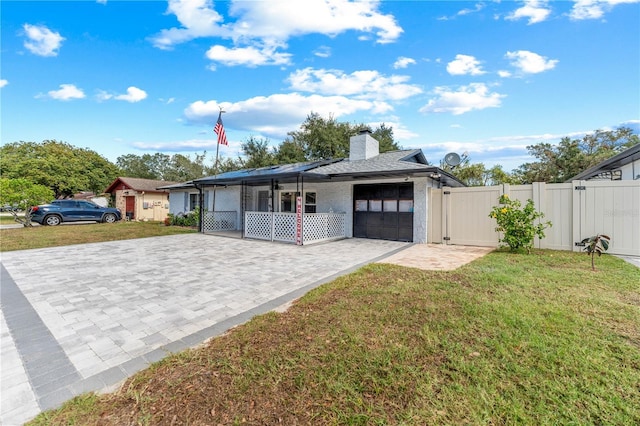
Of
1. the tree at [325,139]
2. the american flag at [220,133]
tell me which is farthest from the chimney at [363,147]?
the tree at [325,139]

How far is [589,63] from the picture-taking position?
8586mm

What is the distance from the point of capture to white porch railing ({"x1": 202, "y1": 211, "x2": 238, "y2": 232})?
13.0m

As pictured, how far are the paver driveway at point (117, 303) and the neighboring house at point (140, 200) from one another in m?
14.4

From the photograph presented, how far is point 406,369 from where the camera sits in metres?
2.23

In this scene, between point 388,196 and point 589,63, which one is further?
point 388,196

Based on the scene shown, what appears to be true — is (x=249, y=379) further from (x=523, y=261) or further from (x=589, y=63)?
(x=589, y=63)

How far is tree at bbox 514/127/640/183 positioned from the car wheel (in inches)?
1345

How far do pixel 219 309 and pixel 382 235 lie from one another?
7741mm

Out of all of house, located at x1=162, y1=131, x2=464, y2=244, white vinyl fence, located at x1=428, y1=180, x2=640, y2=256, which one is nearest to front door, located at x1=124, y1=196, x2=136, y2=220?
house, located at x1=162, y1=131, x2=464, y2=244

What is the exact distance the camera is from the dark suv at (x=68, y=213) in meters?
15.0

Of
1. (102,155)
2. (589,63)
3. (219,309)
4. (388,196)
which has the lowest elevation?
(219,309)

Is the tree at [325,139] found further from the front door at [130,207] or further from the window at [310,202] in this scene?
the window at [310,202]

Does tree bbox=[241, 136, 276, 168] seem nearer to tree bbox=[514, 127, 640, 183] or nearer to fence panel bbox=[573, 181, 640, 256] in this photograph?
fence panel bbox=[573, 181, 640, 256]

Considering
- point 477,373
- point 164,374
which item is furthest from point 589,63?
point 164,374
